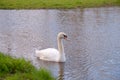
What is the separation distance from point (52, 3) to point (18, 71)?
15082 millimetres

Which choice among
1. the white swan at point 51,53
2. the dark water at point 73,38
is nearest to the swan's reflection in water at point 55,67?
the dark water at point 73,38

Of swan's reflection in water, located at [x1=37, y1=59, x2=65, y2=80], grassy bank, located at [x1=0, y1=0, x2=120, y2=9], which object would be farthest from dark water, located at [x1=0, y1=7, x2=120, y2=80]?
grassy bank, located at [x1=0, y1=0, x2=120, y2=9]

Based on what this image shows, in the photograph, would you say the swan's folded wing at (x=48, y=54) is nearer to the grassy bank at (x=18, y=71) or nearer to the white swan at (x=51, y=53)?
the white swan at (x=51, y=53)

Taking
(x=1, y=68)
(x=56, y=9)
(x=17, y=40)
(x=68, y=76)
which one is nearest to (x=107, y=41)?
(x=17, y=40)

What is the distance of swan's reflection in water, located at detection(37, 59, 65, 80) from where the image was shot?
1071 cm

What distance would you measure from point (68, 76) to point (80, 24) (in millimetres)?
7650

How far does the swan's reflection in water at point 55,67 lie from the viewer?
10709 mm

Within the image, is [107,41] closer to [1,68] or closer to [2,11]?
[1,68]

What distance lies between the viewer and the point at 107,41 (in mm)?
14328

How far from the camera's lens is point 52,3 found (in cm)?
2342

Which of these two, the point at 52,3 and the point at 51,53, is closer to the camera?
the point at 51,53

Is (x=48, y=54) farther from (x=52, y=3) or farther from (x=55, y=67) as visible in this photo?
(x=52, y=3)

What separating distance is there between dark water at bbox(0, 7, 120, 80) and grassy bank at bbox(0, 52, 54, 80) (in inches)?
67.6

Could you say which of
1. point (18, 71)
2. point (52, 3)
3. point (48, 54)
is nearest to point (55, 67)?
point (48, 54)
